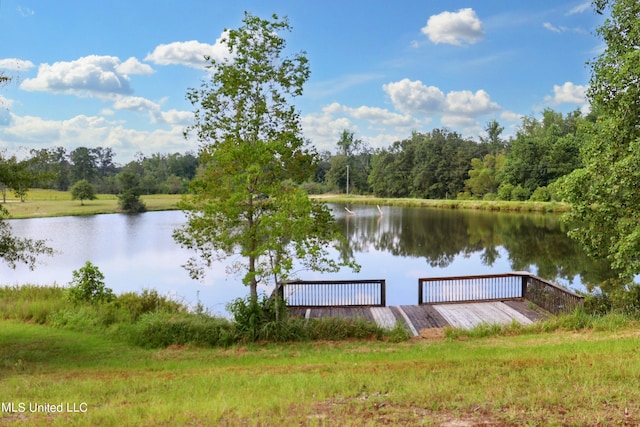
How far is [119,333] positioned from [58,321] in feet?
7.21

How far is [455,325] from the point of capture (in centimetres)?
1020

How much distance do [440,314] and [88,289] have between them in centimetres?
979

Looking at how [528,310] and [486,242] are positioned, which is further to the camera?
[486,242]

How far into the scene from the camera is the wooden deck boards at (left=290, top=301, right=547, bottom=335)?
10391 millimetres

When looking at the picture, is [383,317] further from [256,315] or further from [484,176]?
[484,176]

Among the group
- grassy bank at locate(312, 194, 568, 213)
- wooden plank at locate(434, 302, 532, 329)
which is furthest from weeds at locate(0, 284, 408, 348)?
grassy bank at locate(312, 194, 568, 213)

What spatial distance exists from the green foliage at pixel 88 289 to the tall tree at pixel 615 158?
1276 centimetres

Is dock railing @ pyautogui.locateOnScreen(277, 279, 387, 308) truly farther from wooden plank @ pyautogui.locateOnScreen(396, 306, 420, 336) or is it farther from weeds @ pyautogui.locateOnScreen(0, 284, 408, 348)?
weeds @ pyautogui.locateOnScreen(0, 284, 408, 348)

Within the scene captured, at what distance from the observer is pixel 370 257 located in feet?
71.5

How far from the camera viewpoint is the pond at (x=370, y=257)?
1595 cm

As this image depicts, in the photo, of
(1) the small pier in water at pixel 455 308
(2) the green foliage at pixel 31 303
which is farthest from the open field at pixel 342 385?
(2) the green foliage at pixel 31 303

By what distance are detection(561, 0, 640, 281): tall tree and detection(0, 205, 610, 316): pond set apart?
562cm

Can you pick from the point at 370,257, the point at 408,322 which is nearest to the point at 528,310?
the point at 408,322

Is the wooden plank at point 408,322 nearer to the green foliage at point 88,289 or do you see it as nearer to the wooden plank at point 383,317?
the wooden plank at point 383,317
